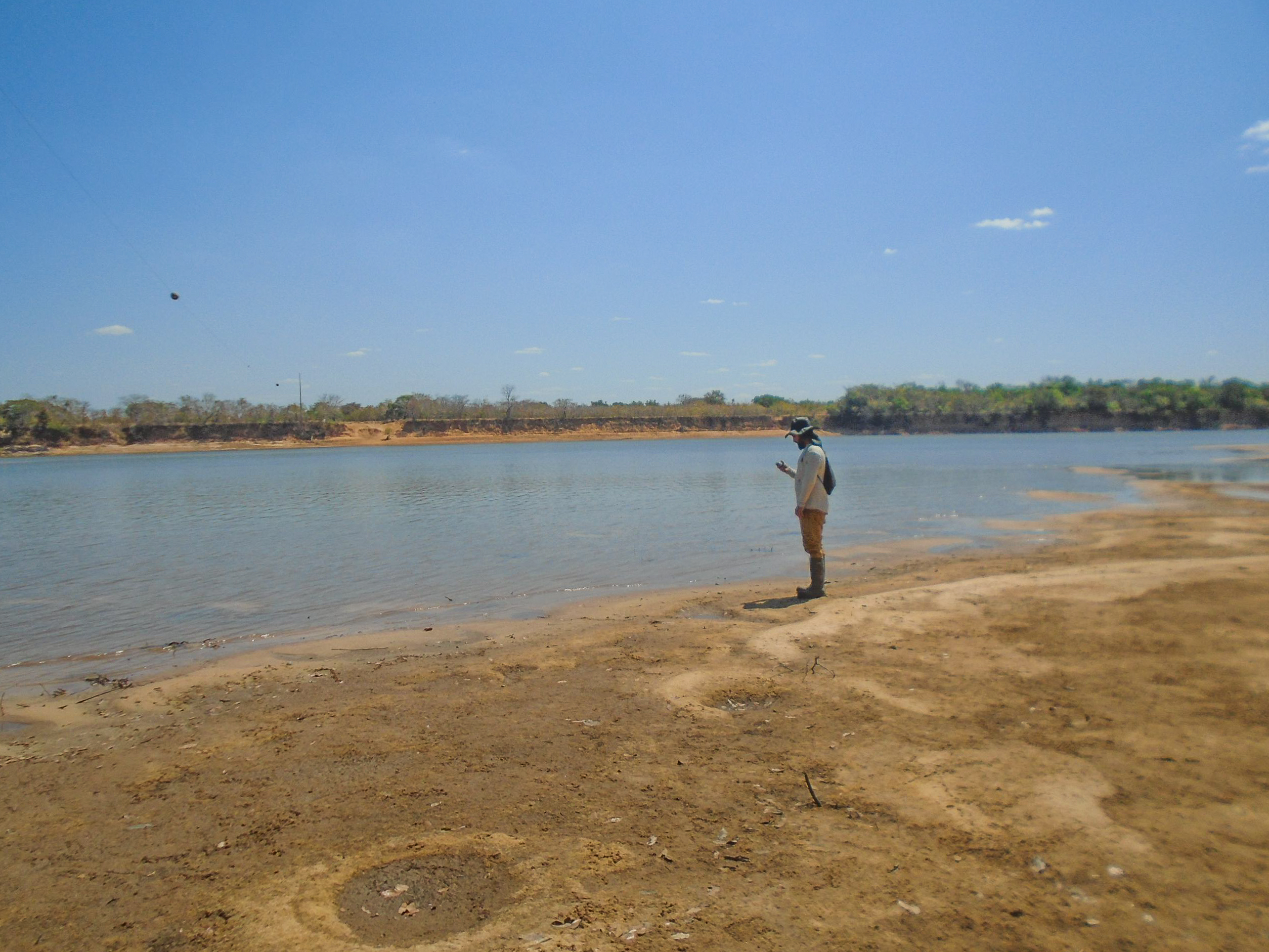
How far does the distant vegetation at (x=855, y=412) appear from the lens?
271ft

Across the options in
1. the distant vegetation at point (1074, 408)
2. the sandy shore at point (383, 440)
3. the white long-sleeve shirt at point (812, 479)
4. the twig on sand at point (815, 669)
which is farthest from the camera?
the distant vegetation at point (1074, 408)

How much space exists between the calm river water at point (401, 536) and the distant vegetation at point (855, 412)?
4889cm

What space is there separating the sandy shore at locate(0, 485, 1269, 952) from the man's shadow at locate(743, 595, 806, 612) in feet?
5.13

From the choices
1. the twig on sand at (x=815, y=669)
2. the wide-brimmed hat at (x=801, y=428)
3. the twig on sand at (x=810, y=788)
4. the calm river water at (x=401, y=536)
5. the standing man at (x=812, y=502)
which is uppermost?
the wide-brimmed hat at (x=801, y=428)

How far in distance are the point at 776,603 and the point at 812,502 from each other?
1.41 metres

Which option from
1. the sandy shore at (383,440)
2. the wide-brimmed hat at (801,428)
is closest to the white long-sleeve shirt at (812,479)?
the wide-brimmed hat at (801,428)

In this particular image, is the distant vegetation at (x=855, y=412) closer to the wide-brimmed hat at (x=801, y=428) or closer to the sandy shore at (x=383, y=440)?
the sandy shore at (x=383, y=440)

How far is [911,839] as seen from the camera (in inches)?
146

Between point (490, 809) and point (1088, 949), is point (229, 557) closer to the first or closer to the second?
point (490, 809)

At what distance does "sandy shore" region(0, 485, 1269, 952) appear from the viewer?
317 centimetres

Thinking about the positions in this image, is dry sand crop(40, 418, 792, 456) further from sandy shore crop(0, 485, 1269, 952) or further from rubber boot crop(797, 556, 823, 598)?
sandy shore crop(0, 485, 1269, 952)

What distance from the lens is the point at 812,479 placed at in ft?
31.6

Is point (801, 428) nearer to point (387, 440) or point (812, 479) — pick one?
point (812, 479)

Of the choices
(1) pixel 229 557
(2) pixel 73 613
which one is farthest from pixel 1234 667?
(1) pixel 229 557
